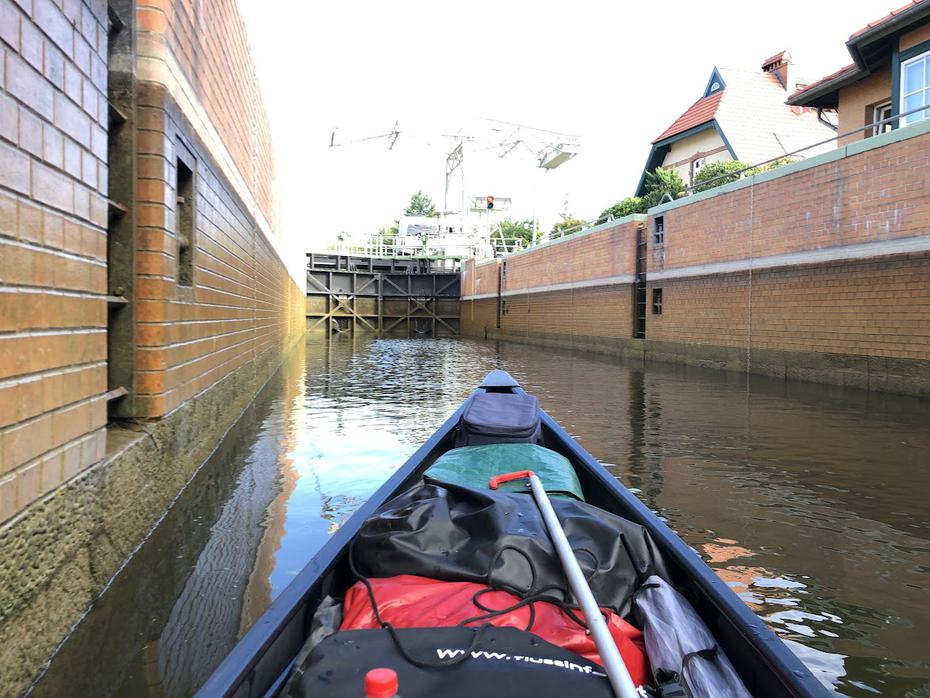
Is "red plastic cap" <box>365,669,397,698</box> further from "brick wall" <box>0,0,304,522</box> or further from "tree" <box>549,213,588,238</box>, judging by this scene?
"tree" <box>549,213,588,238</box>

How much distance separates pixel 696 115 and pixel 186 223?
83.6ft

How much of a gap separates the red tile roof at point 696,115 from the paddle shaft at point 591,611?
25402mm

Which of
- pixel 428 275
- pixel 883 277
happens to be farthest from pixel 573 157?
pixel 883 277

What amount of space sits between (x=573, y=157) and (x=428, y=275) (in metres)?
9.51

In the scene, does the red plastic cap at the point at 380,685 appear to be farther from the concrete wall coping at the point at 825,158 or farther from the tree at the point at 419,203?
the tree at the point at 419,203

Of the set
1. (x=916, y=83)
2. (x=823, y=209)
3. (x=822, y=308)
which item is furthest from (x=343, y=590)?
(x=916, y=83)

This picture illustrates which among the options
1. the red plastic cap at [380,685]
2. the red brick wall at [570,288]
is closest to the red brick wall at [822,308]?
Result: the red brick wall at [570,288]

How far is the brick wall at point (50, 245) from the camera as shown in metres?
1.89

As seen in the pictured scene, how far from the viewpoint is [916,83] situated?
11836 millimetres

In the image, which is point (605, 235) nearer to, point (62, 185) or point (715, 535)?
point (715, 535)

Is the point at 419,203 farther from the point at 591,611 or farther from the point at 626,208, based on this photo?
the point at 591,611

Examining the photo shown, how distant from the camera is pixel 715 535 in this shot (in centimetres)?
360

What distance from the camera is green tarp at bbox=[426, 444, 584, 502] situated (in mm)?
2965

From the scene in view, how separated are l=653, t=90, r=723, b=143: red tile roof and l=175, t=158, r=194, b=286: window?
77.7ft
